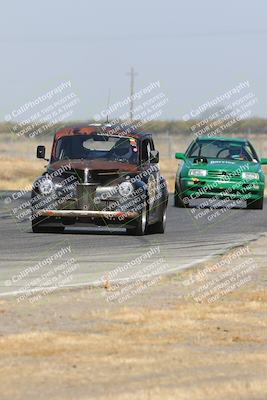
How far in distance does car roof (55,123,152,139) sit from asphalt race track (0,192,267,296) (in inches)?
62.7

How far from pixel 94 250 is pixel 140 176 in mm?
3191

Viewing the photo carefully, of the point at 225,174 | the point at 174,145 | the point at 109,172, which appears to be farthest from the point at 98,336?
the point at 174,145

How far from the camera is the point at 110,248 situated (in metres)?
19.1

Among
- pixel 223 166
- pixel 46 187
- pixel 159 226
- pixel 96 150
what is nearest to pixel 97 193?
pixel 46 187

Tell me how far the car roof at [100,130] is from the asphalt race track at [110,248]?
5.23ft

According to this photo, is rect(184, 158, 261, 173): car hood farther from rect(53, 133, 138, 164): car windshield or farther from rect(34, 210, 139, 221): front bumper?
rect(34, 210, 139, 221): front bumper

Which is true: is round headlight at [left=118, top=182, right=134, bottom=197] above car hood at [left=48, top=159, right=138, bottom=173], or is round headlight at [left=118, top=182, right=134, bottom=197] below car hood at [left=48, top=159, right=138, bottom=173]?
below

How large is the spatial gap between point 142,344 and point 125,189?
36.2 ft

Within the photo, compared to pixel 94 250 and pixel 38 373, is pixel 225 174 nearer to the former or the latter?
pixel 94 250

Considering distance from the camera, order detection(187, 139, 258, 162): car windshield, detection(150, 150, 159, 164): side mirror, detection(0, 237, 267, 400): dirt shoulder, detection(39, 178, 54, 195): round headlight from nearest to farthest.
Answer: detection(0, 237, 267, 400): dirt shoulder, detection(39, 178, 54, 195): round headlight, detection(150, 150, 159, 164): side mirror, detection(187, 139, 258, 162): car windshield

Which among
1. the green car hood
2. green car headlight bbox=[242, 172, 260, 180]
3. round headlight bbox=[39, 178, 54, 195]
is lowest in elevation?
green car headlight bbox=[242, 172, 260, 180]

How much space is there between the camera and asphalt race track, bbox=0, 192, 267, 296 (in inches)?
599

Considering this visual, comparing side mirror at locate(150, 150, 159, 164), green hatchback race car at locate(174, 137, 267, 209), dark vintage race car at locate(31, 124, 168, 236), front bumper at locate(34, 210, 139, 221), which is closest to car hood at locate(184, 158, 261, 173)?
green hatchback race car at locate(174, 137, 267, 209)

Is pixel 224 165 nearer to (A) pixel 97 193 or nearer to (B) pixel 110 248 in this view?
(A) pixel 97 193
